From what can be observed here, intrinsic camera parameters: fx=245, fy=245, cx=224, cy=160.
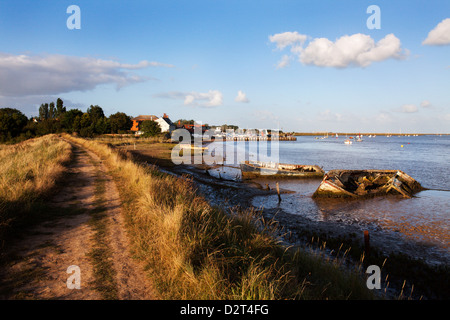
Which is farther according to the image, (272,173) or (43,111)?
(43,111)

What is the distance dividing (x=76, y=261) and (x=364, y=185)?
23052 millimetres

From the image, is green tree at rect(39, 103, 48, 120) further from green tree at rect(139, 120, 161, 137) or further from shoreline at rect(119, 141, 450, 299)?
shoreline at rect(119, 141, 450, 299)

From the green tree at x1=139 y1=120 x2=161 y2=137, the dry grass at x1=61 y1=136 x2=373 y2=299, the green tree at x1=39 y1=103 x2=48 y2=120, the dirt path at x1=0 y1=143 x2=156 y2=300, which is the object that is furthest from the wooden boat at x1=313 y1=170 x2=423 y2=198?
the green tree at x1=39 y1=103 x2=48 y2=120

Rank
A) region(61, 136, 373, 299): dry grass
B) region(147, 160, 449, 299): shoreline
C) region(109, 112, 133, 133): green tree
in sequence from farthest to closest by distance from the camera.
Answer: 1. region(109, 112, 133, 133): green tree
2. region(147, 160, 449, 299): shoreline
3. region(61, 136, 373, 299): dry grass

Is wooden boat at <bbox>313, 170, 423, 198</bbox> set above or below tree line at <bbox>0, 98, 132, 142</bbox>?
below

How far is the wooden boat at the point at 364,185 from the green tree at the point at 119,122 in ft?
265

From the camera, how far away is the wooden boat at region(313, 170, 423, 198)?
20.1 m

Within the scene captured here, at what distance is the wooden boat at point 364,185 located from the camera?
20109mm

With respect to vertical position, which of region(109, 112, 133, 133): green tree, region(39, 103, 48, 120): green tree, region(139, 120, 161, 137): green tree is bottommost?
region(139, 120, 161, 137): green tree

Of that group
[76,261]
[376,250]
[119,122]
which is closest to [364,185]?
[376,250]

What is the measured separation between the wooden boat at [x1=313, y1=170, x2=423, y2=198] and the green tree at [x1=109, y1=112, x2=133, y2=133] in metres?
80.9

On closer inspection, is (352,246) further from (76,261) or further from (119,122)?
(119,122)

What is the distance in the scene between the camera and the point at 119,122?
8719cm

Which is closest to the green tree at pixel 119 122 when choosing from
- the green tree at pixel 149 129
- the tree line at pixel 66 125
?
the tree line at pixel 66 125
